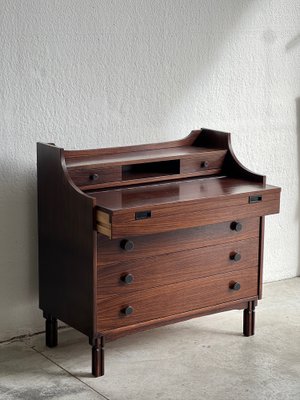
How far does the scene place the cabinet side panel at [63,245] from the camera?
12.3 feet

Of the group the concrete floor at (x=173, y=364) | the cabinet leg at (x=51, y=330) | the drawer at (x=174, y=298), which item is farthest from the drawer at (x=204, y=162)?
the cabinet leg at (x=51, y=330)

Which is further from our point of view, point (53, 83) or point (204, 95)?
point (204, 95)

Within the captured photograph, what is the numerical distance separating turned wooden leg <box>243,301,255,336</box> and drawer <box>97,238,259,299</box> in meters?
0.22

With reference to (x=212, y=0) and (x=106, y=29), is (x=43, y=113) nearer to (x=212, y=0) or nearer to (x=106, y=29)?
(x=106, y=29)

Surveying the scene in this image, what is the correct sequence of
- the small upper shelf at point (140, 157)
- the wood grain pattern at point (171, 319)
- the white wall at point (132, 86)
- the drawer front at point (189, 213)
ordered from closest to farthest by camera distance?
the drawer front at point (189, 213) → the wood grain pattern at point (171, 319) → the small upper shelf at point (140, 157) → the white wall at point (132, 86)

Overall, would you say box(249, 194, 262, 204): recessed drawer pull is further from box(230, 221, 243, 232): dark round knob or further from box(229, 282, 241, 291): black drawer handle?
box(229, 282, 241, 291): black drawer handle

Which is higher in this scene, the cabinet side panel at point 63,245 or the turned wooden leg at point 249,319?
the cabinet side panel at point 63,245

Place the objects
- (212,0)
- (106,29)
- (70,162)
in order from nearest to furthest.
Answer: (70,162) → (106,29) → (212,0)

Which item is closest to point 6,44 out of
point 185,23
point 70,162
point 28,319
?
point 70,162

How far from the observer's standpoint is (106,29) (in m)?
4.30

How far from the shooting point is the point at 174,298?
4008mm

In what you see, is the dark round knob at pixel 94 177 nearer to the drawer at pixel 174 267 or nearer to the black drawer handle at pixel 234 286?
the drawer at pixel 174 267

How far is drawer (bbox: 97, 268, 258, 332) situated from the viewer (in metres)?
3.82

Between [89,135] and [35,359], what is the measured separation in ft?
3.64
